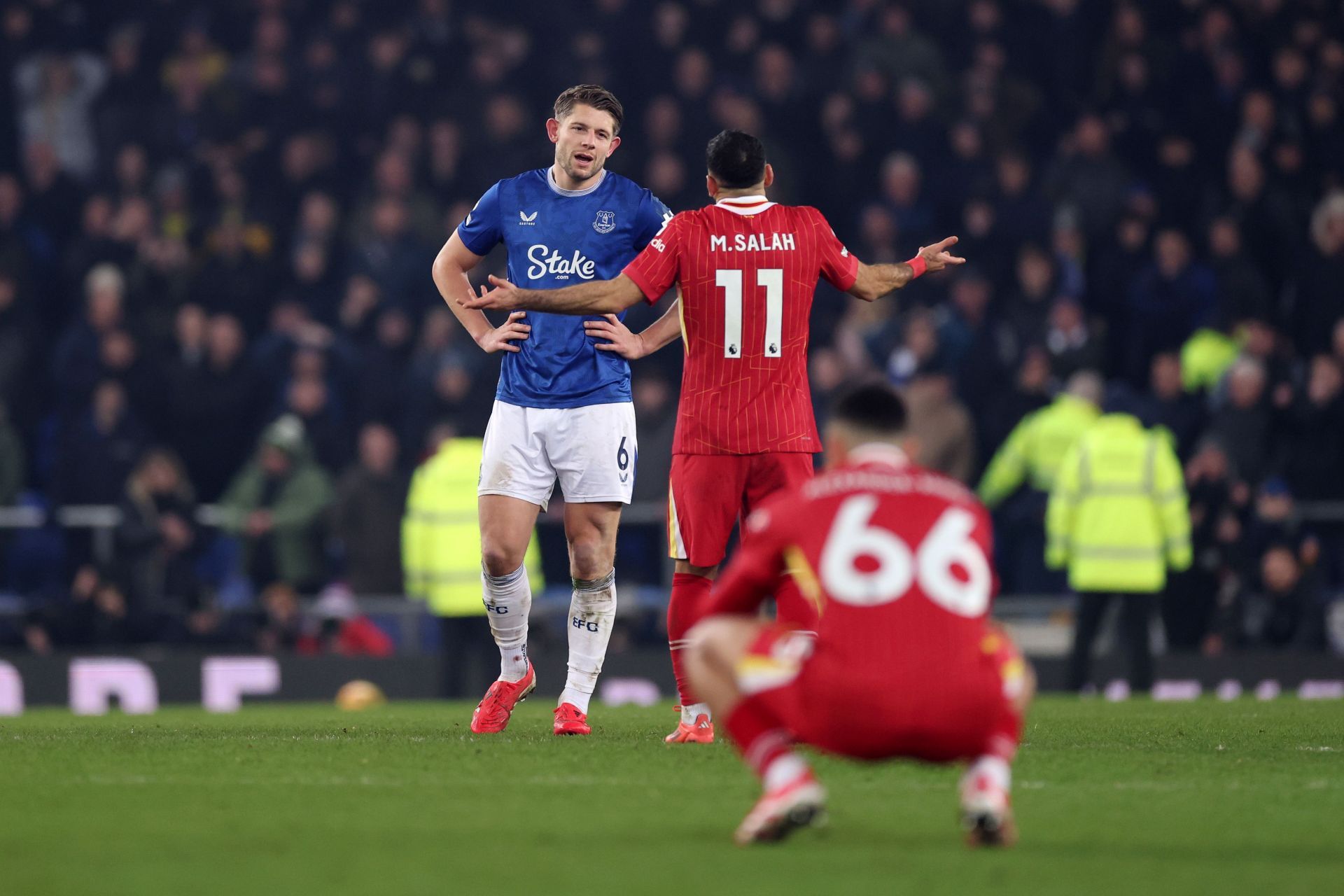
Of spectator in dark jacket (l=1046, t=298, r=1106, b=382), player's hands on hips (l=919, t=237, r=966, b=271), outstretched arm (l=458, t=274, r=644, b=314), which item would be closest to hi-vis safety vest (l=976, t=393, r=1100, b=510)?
spectator in dark jacket (l=1046, t=298, r=1106, b=382)

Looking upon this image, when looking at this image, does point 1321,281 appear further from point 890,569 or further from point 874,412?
point 890,569

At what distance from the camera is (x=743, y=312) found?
24.4ft

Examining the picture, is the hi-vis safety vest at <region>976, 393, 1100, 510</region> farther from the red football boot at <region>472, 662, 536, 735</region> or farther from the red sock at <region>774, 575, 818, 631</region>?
the red sock at <region>774, 575, 818, 631</region>

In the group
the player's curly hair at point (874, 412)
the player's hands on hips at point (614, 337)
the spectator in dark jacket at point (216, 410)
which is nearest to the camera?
the player's curly hair at point (874, 412)

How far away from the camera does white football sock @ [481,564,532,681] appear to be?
824 centimetres

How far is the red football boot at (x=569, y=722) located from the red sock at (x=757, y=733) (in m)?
3.28

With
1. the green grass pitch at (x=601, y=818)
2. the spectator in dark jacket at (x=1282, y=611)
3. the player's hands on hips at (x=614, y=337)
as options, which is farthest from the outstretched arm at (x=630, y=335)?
the spectator in dark jacket at (x=1282, y=611)

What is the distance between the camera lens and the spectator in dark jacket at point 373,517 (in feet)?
49.5

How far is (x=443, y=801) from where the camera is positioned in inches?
229

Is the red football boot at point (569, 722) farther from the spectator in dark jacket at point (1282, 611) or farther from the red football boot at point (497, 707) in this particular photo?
the spectator in dark jacket at point (1282, 611)

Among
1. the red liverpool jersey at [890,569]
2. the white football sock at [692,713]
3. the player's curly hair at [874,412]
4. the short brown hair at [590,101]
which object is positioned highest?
the short brown hair at [590,101]

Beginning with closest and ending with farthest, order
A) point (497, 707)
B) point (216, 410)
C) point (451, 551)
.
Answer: point (497, 707)
point (451, 551)
point (216, 410)

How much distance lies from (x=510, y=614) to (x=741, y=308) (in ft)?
5.71

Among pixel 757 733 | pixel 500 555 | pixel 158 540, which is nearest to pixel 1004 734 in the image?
pixel 757 733
